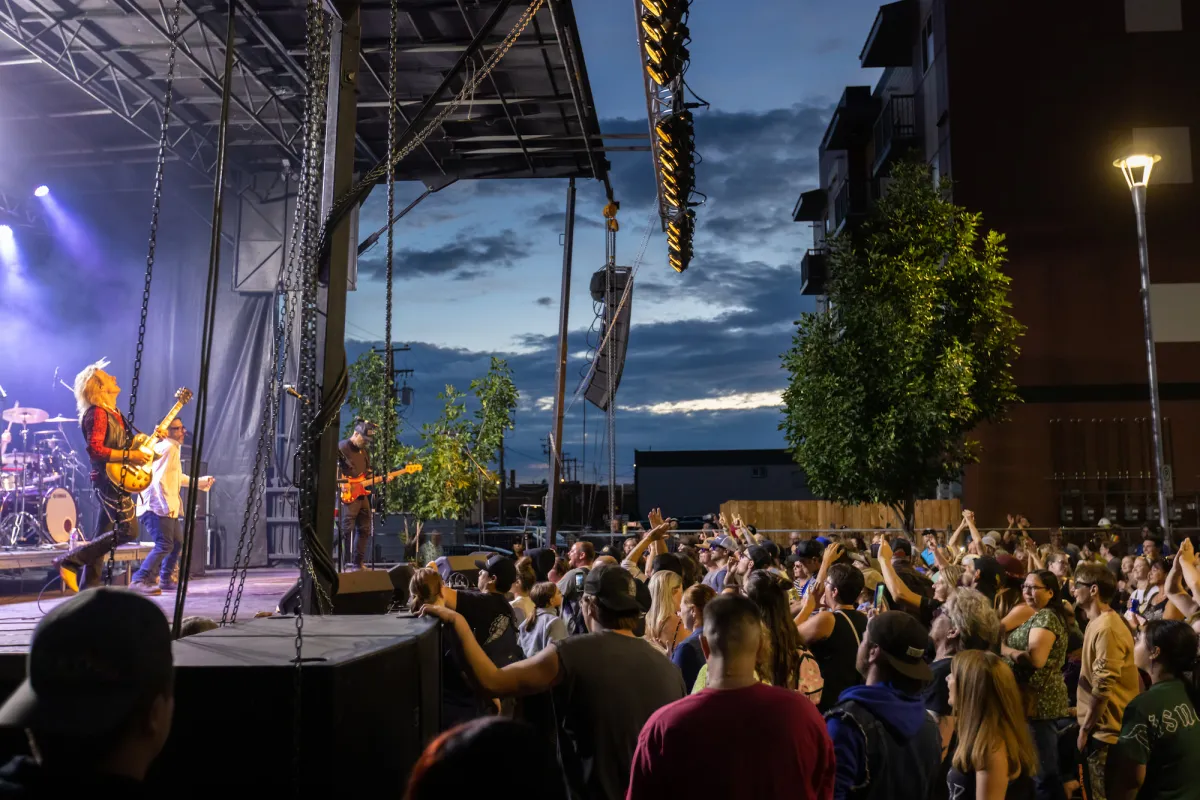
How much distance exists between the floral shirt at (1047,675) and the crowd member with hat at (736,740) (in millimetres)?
2924

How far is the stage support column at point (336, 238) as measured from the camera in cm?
488

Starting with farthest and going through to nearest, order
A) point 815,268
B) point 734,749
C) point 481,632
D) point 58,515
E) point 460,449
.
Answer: point 815,268 < point 460,449 < point 58,515 < point 481,632 < point 734,749

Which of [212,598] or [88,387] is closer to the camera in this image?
[88,387]

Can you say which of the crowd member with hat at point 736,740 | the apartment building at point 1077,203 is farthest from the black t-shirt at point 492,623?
the apartment building at point 1077,203

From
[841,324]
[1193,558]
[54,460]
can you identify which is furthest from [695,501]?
[1193,558]

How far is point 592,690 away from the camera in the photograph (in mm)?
3369

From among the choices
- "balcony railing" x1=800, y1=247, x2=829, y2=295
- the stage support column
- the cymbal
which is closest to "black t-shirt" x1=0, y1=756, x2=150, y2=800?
the stage support column

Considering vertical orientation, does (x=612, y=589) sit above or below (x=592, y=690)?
above

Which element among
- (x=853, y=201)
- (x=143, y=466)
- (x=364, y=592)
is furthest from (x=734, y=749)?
(x=853, y=201)

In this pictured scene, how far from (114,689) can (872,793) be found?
98.5 inches

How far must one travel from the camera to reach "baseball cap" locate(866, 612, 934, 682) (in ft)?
11.1

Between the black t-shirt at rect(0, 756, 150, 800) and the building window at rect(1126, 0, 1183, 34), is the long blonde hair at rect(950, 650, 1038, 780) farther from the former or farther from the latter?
the building window at rect(1126, 0, 1183, 34)

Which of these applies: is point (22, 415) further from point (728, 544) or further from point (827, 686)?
point (827, 686)

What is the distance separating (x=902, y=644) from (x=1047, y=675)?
102 inches
